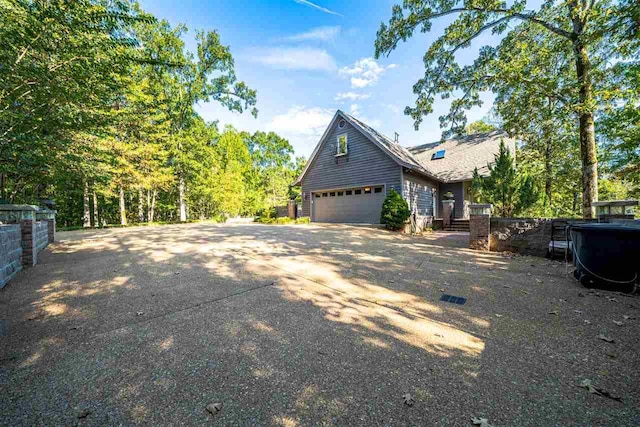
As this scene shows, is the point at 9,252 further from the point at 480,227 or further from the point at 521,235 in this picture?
the point at 521,235

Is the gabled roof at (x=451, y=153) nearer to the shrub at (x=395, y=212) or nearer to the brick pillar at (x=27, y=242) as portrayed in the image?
the shrub at (x=395, y=212)

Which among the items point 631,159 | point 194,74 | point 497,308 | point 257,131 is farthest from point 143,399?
point 257,131

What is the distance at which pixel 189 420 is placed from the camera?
4.83 ft

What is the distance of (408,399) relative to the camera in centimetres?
167

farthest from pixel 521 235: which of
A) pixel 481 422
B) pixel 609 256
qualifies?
pixel 481 422

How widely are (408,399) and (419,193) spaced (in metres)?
13.9

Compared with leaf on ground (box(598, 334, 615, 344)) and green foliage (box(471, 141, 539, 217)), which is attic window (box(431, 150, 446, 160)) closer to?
green foliage (box(471, 141, 539, 217))

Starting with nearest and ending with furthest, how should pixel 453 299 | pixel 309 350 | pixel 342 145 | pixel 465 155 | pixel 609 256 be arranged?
pixel 309 350, pixel 453 299, pixel 609 256, pixel 342 145, pixel 465 155

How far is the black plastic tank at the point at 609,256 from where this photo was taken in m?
3.56

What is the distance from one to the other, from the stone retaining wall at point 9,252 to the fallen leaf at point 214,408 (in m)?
4.32

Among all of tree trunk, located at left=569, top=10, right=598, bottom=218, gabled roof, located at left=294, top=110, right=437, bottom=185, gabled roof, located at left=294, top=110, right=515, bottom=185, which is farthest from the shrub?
tree trunk, located at left=569, top=10, right=598, bottom=218

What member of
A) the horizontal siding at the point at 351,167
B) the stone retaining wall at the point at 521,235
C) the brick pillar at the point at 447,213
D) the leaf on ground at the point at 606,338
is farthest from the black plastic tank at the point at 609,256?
the brick pillar at the point at 447,213

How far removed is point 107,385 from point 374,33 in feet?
42.4

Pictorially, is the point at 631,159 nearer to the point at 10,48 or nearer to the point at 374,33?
the point at 374,33
